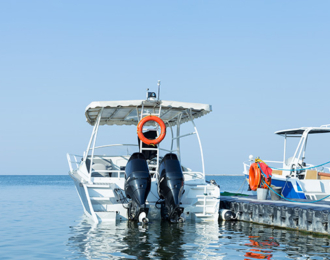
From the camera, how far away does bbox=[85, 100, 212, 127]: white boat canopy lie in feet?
43.7

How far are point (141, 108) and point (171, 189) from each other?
3742mm

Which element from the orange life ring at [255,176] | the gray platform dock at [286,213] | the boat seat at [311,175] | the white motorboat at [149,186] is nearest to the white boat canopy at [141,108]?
the white motorboat at [149,186]

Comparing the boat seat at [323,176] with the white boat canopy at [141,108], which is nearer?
the white boat canopy at [141,108]

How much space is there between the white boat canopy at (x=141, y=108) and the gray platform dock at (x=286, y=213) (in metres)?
3.40

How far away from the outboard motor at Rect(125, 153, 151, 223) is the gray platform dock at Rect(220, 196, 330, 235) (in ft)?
13.4

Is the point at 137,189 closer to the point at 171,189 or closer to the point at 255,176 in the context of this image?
the point at 171,189

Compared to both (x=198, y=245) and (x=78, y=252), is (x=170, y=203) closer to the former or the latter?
(x=198, y=245)

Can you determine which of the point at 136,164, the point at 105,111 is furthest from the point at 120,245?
the point at 105,111

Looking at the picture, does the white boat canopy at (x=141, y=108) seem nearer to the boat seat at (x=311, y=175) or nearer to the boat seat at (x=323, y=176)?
the boat seat at (x=311, y=175)

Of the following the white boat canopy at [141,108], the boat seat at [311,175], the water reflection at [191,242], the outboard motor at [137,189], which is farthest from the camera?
the boat seat at [311,175]

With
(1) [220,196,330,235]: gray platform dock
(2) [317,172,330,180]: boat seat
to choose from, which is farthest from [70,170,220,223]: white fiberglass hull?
(2) [317,172,330,180]: boat seat

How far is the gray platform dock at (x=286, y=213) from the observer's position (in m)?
11.5

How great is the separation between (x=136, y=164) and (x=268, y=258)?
4461 mm

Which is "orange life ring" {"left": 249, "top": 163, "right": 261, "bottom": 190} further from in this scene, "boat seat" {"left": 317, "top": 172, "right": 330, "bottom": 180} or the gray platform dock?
"boat seat" {"left": 317, "top": 172, "right": 330, "bottom": 180}
